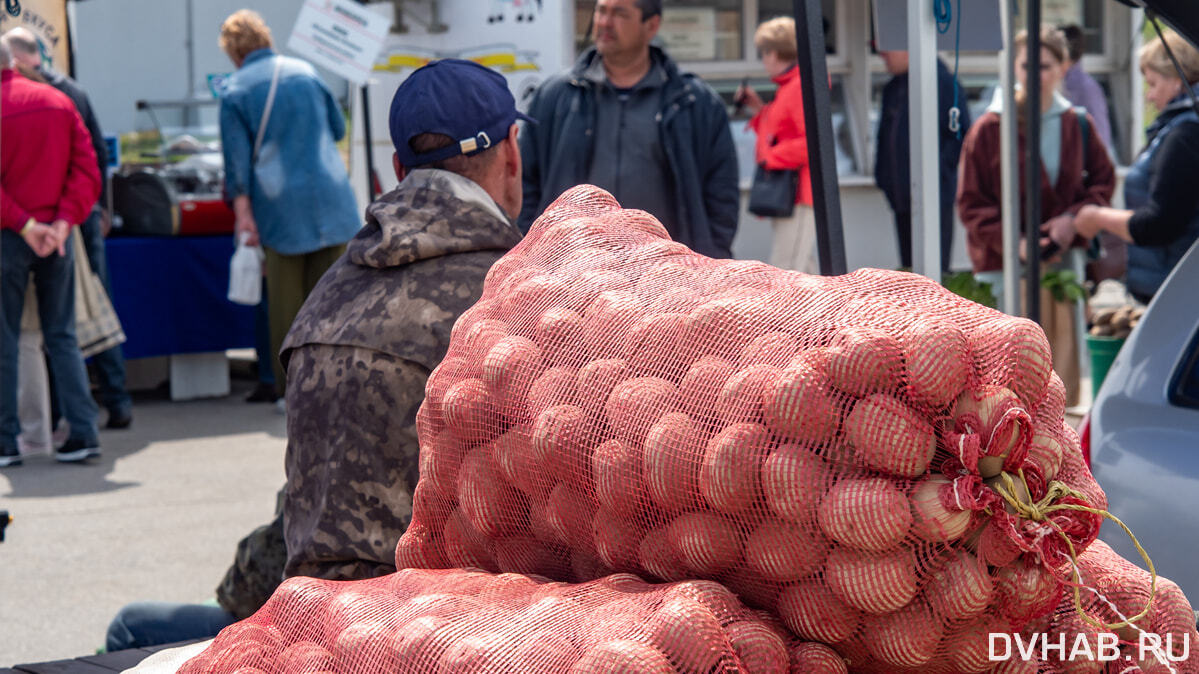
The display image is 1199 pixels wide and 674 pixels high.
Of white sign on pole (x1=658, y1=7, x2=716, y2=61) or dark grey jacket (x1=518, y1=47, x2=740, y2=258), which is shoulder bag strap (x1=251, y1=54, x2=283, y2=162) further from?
white sign on pole (x1=658, y1=7, x2=716, y2=61)

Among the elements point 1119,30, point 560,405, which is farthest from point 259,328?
point 1119,30

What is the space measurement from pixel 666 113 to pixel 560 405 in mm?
4399

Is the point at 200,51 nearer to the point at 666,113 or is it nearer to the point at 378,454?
the point at 666,113

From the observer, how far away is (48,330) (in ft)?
21.5

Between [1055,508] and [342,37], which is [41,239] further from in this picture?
[1055,508]

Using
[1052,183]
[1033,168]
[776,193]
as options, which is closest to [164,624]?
[1033,168]

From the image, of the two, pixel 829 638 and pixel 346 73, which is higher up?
pixel 346 73

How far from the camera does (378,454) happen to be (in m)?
2.23

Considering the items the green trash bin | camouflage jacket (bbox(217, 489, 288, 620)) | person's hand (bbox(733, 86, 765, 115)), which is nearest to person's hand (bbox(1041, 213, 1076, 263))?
the green trash bin

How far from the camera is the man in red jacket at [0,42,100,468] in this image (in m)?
6.26

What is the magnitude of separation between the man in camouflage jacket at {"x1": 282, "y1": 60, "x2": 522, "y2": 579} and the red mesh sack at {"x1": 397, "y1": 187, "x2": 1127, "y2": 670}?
662 mm

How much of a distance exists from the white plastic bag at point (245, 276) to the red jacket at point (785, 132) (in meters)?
2.90

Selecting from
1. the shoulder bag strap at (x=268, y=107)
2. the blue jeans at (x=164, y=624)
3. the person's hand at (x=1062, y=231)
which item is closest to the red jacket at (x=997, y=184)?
the person's hand at (x=1062, y=231)

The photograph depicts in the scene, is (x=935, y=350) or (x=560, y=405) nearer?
(x=935, y=350)
